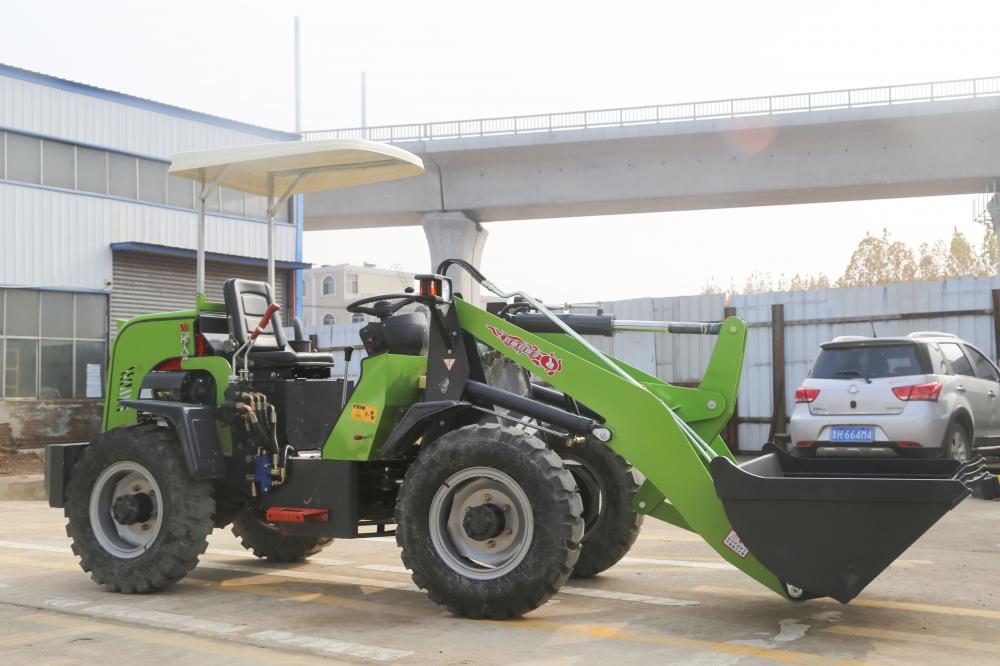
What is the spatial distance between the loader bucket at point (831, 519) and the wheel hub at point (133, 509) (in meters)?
3.68

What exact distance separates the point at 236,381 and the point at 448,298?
157 cm

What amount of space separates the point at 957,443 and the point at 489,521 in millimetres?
8244

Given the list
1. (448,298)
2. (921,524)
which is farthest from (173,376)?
(921,524)

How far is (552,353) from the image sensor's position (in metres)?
6.33

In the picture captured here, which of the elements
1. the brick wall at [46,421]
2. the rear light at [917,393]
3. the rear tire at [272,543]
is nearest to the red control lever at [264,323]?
the rear tire at [272,543]

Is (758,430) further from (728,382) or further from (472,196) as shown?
(472,196)

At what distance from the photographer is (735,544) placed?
225 inches

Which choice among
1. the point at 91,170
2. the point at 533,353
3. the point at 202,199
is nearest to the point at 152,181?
the point at 91,170

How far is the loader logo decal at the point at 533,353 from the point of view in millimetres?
6312

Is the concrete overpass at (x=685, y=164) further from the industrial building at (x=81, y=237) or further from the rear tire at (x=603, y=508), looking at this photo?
the rear tire at (x=603, y=508)

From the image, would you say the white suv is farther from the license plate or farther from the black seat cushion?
the black seat cushion

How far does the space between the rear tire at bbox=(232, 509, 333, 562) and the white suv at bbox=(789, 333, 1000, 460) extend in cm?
629

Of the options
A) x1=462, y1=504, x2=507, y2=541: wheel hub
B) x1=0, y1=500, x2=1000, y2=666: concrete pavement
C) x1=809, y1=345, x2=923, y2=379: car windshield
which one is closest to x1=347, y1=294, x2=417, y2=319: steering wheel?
x1=462, y1=504, x2=507, y2=541: wheel hub

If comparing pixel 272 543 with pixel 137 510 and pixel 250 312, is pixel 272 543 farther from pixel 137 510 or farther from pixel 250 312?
pixel 250 312
